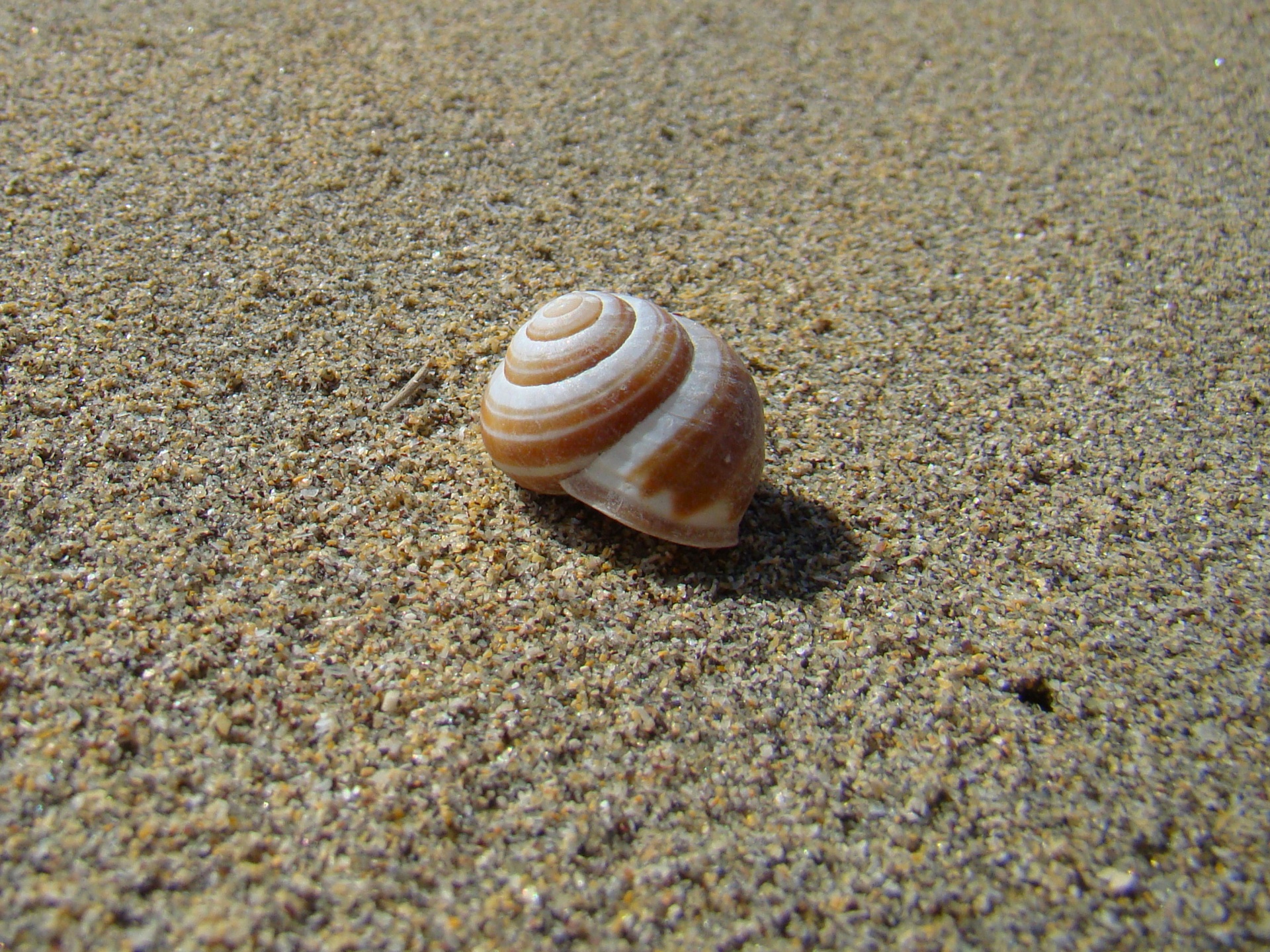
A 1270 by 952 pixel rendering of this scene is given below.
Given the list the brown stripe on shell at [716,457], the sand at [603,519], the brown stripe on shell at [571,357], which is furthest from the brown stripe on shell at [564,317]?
the sand at [603,519]

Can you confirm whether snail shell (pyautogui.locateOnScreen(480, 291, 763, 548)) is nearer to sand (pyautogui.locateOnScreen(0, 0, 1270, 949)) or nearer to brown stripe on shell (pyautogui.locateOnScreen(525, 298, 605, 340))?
brown stripe on shell (pyautogui.locateOnScreen(525, 298, 605, 340))

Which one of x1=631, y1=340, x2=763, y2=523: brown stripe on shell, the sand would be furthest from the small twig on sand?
x1=631, y1=340, x2=763, y2=523: brown stripe on shell

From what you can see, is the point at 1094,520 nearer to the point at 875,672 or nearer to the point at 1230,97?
the point at 875,672

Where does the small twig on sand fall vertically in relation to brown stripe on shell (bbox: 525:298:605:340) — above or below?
below

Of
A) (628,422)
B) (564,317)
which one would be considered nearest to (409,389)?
(564,317)

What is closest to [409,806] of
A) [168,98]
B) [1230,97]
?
[168,98]

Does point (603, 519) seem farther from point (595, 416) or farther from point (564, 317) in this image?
point (564, 317)

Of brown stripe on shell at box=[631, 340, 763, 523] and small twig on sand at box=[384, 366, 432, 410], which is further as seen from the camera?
small twig on sand at box=[384, 366, 432, 410]
